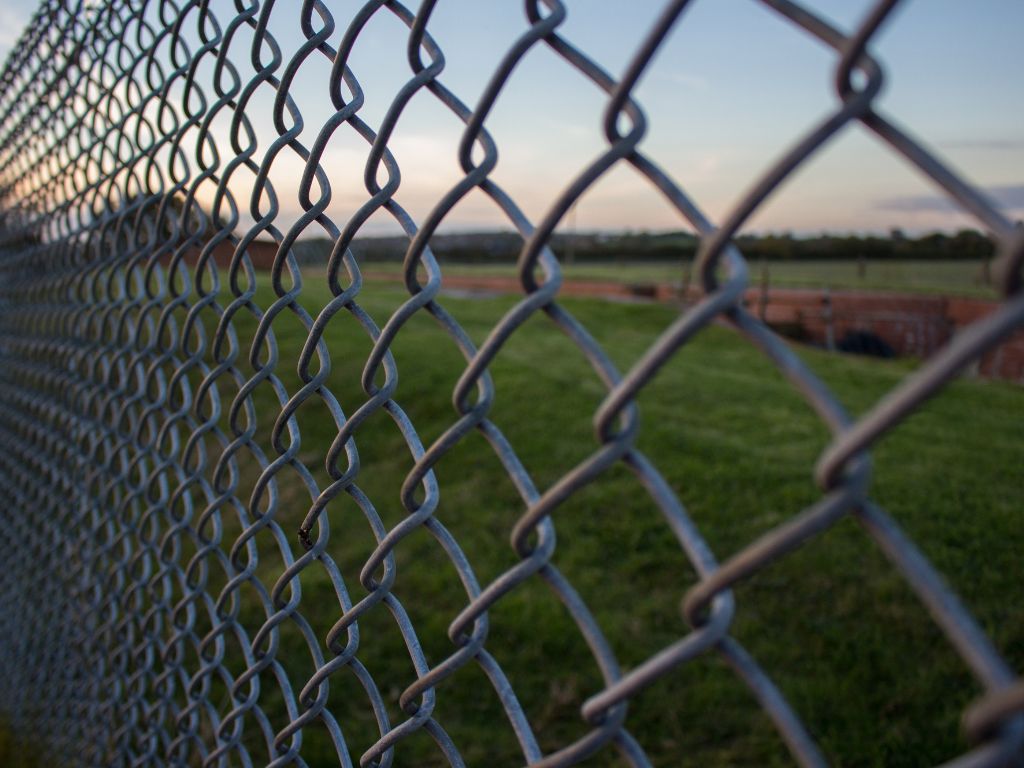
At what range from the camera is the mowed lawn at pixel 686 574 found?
2.74m

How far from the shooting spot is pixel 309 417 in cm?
621

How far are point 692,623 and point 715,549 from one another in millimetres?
3373

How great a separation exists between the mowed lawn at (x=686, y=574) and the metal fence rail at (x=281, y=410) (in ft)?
0.99

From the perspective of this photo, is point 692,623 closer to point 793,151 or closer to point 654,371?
point 654,371

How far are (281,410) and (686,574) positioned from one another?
A: 2533 millimetres

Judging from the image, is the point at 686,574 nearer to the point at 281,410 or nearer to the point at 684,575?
the point at 684,575

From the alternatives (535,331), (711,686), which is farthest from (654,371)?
(535,331)

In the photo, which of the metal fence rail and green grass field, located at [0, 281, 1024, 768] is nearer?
the metal fence rail

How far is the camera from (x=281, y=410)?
1.69 meters

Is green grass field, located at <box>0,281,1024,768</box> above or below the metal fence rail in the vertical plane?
below

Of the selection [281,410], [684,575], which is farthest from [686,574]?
[281,410]

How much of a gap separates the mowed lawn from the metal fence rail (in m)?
0.30

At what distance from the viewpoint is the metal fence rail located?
1.56 feet

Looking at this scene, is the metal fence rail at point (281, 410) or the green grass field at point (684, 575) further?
the green grass field at point (684, 575)
